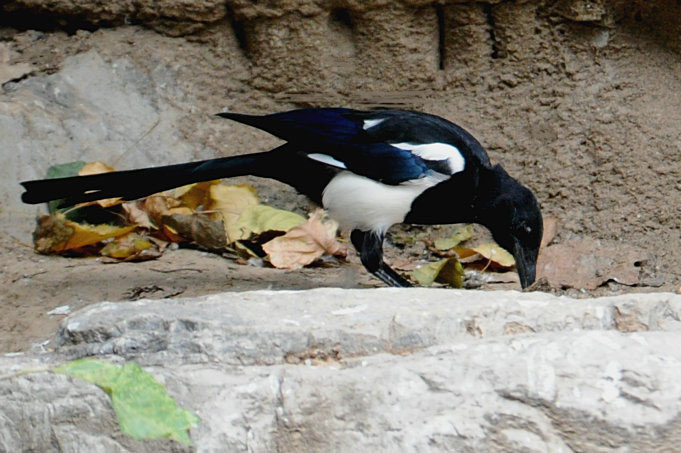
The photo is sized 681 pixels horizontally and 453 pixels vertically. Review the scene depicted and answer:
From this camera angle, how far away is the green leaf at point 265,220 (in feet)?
12.5

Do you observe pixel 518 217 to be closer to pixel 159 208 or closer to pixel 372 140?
pixel 372 140

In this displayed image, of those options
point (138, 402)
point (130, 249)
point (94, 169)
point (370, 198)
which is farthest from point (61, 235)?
point (138, 402)

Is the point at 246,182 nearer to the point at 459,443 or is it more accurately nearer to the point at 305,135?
the point at 305,135

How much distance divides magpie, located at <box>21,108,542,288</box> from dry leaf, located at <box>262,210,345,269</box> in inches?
4.6

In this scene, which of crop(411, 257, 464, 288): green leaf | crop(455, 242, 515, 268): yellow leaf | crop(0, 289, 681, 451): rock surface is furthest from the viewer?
crop(455, 242, 515, 268): yellow leaf

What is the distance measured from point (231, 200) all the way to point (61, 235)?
28.0 inches

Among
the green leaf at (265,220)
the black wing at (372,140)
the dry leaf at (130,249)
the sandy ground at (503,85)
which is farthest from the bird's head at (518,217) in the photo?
the dry leaf at (130,249)

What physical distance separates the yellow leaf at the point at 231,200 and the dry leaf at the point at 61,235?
486 millimetres

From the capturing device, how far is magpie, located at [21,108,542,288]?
3.53 m

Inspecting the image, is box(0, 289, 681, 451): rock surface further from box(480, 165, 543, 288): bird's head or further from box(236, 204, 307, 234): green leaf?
box(236, 204, 307, 234): green leaf

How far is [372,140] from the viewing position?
3.56 meters

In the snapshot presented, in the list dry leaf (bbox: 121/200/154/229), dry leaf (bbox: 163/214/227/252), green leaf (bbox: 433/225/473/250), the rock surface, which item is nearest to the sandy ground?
green leaf (bbox: 433/225/473/250)

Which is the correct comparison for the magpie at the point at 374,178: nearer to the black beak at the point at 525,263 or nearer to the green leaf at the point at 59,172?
the black beak at the point at 525,263

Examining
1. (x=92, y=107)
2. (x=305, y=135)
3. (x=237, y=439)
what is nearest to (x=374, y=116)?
(x=305, y=135)
